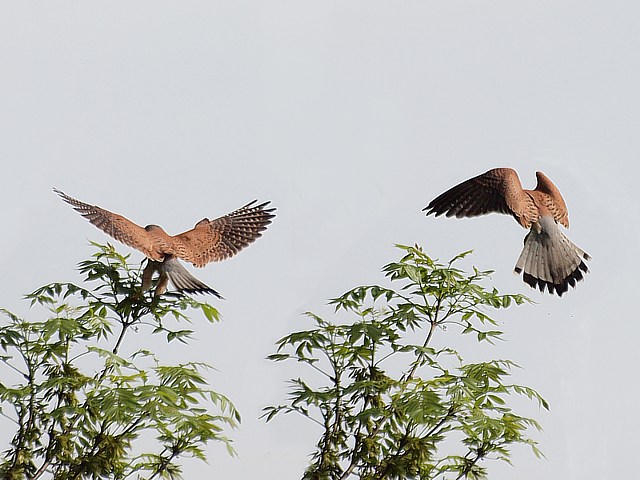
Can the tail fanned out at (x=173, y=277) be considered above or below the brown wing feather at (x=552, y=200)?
below

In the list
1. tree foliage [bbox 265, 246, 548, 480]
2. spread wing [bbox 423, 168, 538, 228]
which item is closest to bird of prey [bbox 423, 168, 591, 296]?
spread wing [bbox 423, 168, 538, 228]

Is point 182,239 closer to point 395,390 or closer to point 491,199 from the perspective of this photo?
point 395,390

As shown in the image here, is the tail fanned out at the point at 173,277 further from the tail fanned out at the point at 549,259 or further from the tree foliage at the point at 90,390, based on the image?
the tail fanned out at the point at 549,259

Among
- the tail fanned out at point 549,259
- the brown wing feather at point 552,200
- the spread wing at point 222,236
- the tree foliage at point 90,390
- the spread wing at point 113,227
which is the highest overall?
the brown wing feather at point 552,200

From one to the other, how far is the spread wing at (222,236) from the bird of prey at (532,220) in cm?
55

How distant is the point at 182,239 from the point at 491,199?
83 centimetres

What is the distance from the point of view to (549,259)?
2719 millimetres

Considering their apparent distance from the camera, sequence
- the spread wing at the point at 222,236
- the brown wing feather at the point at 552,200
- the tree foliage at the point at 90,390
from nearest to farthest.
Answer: the tree foliage at the point at 90,390
the spread wing at the point at 222,236
the brown wing feather at the point at 552,200

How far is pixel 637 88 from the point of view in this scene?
338 cm

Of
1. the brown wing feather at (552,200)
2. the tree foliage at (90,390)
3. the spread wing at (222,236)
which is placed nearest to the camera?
the tree foliage at (90,390)

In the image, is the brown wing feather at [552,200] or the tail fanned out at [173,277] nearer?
the tail fanned out at [173,277]

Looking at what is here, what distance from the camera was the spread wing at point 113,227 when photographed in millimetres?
2432

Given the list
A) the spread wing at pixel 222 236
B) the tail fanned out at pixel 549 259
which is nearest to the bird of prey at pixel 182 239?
the spread wing at pixel 222 236

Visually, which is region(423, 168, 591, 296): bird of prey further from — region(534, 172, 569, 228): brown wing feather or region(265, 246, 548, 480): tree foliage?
region(265, 246, 548, 480): tree foliage
